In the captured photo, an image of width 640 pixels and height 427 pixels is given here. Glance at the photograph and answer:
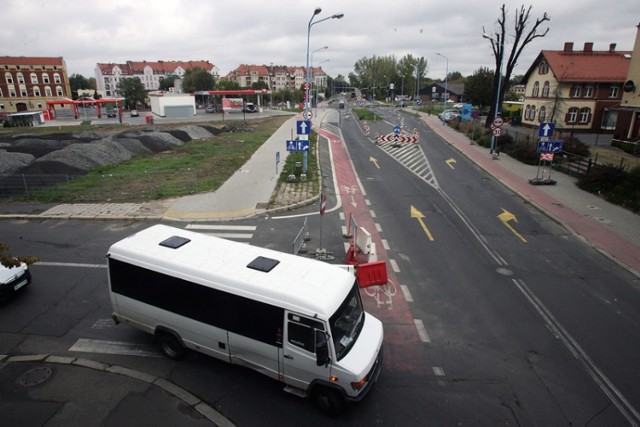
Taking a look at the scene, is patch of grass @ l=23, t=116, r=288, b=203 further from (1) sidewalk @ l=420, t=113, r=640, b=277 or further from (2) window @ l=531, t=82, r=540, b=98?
(2) window @ l=531, t=82, r=540, b=98

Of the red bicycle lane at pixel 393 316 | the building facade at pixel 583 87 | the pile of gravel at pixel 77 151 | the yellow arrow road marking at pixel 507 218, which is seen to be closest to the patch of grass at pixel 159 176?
the pile of gravel at pixel 77 151

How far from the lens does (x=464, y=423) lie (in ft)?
22.3

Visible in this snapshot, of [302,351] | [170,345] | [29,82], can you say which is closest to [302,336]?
[302,351]

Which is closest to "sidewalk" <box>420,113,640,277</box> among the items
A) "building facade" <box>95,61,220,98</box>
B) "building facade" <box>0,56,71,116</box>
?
"building facade" <box>0,56,71,116</box>

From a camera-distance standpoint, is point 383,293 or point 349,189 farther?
point 349,189

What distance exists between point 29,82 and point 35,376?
4447 inches

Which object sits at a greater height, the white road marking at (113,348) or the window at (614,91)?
the window at (614,91)

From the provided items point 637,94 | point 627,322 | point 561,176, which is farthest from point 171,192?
point 637,94

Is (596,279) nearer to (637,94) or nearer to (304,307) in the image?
(304,307)

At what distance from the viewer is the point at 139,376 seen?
7891mm

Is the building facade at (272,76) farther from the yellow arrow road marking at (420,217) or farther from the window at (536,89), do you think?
the yellow arrow road marking at (420,217)

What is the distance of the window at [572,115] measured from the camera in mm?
44156

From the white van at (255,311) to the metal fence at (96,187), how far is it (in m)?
12.3

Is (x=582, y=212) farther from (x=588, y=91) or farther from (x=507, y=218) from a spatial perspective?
(x=588, y=91)
